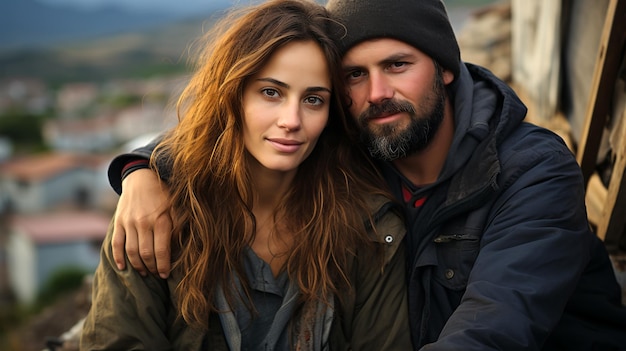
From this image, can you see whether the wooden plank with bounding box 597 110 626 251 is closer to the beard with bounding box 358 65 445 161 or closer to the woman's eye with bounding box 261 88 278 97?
the beard with bounding box 358 65 445 161

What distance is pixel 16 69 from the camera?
85.5 m

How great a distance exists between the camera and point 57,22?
111875mm

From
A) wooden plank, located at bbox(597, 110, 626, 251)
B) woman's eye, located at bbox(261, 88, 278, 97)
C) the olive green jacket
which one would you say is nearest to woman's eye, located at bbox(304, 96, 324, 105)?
woman's eye, located at bbox(261, 88, 278, 97)

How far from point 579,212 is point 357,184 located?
0.85m

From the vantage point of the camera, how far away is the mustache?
2488 millimetres

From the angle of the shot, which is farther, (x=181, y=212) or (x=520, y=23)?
(x=520, y=23)

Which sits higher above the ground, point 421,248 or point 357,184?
point 357,184

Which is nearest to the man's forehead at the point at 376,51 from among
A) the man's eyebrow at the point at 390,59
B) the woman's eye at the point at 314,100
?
the man's eyebrow at the point at 390,59

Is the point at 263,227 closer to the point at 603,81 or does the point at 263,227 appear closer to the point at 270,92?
the point at 270,92

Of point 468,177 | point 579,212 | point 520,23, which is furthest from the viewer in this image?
point 520,23

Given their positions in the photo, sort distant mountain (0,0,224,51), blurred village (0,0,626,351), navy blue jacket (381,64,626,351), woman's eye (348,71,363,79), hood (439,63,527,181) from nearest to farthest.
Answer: navy blue jacket (381,64,626,351), hood (439,63,527,181), woman's eye (348,71,363,79), blurred village (0,0,626,351), distant mountain (0,0,224,51)

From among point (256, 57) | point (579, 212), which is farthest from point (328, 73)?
point (579, 212)

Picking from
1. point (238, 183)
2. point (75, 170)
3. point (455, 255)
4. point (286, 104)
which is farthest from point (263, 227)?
point (75, 170)

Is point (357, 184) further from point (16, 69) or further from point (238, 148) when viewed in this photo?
point (16, 69)
